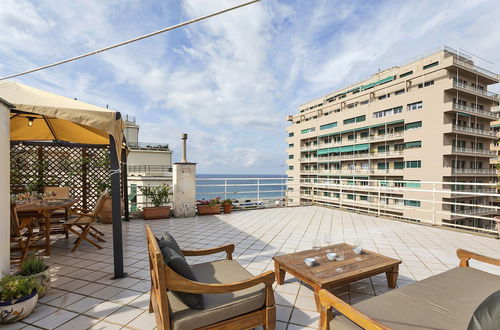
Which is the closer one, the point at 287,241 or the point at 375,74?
the point at 287,241

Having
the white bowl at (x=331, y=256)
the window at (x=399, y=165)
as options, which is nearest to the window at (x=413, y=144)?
the window at (x=399, y=165)

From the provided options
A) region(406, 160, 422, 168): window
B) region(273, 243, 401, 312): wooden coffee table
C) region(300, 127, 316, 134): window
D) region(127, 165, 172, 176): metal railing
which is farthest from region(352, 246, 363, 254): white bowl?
region(300, 127, 316, 134): window

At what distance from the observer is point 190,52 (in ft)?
19.6

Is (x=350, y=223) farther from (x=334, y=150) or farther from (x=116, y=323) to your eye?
(x=334, y=150)

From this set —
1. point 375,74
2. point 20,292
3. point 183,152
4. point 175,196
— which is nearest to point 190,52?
point 183,152

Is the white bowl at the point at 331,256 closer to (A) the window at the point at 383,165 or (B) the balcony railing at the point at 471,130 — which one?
(B) the balcony railing at the point at 471,130

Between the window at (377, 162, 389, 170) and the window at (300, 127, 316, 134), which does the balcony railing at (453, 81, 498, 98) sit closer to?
the window at (377, 162, 389, 170)

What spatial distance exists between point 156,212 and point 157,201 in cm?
30

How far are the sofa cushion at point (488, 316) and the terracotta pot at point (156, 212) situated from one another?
600cm

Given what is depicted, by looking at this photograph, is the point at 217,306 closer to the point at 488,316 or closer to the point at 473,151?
the point at 488,316

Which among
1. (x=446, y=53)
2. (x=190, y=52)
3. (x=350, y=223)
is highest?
(x=446, y=53)

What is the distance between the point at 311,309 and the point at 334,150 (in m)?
28.5

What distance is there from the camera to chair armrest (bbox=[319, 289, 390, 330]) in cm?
112

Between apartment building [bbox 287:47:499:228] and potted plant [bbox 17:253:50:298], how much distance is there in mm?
13485
